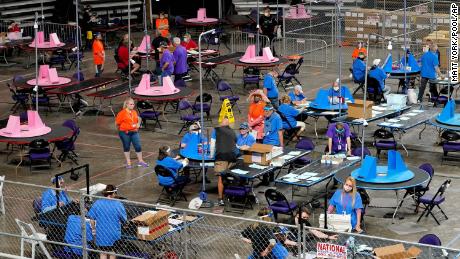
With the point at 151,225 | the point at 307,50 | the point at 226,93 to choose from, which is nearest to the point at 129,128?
the point at 151,225

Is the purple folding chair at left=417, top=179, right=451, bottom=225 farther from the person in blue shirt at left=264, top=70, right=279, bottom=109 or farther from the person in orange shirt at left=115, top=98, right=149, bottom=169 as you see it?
the person in blue shirt at left=264, top=70, right=279, bottom=109

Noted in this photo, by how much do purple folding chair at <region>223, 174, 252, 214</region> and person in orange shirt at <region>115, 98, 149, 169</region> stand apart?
142 inches

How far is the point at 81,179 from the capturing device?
25188 millimetres

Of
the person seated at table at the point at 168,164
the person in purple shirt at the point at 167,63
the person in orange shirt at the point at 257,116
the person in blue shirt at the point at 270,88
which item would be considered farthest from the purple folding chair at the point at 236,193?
the person in purple shirt at the point at 167,63

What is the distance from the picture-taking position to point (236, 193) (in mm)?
22391

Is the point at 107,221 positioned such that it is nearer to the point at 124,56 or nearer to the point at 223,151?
the point at 223,151

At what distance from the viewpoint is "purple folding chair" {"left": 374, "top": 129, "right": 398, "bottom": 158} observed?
25.8 metres

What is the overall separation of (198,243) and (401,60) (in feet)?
49.2

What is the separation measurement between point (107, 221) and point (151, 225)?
759 mm

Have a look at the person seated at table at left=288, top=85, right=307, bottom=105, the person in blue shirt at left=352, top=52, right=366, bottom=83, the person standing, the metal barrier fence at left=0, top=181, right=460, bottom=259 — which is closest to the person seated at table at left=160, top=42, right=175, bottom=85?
the person seated at table at left=288, top=85, right=307, bottom=105

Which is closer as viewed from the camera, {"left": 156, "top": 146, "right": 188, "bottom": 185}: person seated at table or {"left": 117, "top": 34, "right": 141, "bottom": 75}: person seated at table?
{"left": 156, "top": 146, "right": 188, "bottom": 185}: person seated at table

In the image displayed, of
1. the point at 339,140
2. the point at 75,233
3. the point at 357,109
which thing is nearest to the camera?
the point at 75,233

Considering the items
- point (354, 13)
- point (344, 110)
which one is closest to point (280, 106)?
Answer: point (344, 110)

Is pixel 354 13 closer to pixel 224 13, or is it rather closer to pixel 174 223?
pixel 224 13
